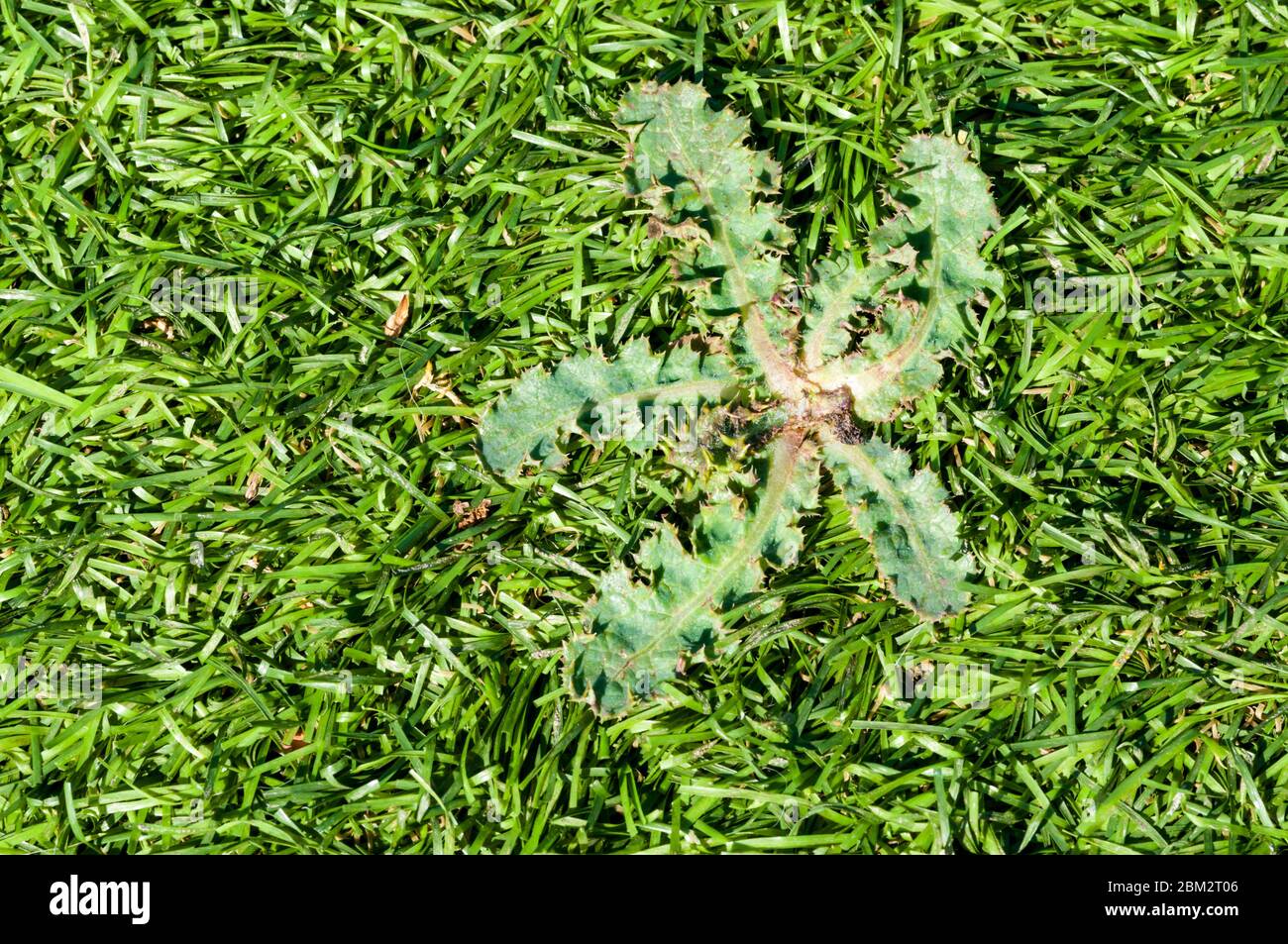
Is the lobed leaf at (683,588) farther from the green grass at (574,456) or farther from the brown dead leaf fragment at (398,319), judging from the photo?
the brown dead leaf fragment at (398,319)

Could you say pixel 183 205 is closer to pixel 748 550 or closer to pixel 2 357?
pixel 2 357

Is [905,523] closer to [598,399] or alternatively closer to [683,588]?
[683,588]

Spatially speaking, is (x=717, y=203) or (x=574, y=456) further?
(x=574, y=456)

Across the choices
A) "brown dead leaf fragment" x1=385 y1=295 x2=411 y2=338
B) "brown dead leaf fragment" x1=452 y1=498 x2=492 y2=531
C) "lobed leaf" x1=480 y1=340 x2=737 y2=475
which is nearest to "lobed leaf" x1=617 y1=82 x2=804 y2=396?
"lobed leaf" x1=480 y1=340 x2=737 y2=475

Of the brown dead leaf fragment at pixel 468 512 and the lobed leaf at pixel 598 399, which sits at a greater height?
the lobed leaf at pixel 598 399

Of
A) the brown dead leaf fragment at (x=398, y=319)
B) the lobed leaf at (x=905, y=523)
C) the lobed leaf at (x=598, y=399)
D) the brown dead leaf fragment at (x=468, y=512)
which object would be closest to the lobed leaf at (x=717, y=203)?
the lobed leaf at (x=598, y=399)

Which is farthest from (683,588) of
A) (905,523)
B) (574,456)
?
(905,523)
